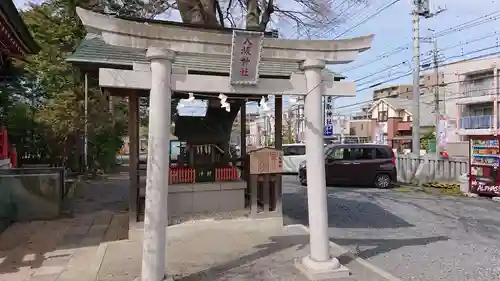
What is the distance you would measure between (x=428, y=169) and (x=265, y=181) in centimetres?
1218

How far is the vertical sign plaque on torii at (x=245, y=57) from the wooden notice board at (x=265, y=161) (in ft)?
8.16

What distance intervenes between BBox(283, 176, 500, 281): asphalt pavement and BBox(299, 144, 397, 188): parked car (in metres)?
2.13

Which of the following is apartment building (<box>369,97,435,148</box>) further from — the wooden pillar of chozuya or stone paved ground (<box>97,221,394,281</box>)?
stone paved ground (<box>97,221,394,281</box>)

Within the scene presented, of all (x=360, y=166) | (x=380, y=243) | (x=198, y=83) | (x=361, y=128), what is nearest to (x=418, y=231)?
(x=380, y=243)

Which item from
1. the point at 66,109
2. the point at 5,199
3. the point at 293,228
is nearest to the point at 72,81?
the point at 66,109

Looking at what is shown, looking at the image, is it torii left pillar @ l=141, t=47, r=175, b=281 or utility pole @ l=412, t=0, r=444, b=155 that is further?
utility pole @ l=412, t=0, r=444, b=155

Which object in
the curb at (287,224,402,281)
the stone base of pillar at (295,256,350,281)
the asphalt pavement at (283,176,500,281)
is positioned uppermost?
the stone base of pillar at (295,256,350,281)

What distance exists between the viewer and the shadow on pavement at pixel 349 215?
8.98m

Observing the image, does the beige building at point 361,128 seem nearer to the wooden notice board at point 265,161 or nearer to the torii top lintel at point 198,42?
the wooden notice board at point 265,161

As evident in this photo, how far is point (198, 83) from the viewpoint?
5070mm

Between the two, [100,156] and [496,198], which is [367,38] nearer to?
[496,198]

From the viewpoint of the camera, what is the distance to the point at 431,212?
1059 cm

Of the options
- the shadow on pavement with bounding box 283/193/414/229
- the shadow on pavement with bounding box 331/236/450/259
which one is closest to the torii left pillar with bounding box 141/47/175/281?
the shadow on pavement with bounding box 331/236/450/259

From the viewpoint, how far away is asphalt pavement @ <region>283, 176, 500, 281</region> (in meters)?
5.82
